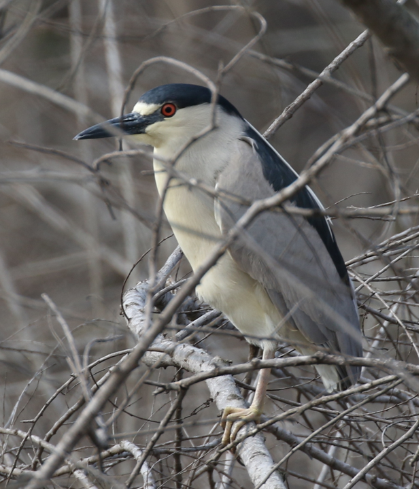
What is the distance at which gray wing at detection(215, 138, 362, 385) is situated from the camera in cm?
253

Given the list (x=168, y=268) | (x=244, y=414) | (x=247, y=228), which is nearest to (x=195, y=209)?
(x=247, y=228)

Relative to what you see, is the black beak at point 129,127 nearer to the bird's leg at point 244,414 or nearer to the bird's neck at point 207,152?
the bird's neck at point 207,152

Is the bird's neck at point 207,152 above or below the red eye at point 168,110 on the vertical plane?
below

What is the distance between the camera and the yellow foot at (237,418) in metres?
2.29

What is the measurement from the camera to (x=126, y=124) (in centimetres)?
262

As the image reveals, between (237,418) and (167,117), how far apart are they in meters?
1.39

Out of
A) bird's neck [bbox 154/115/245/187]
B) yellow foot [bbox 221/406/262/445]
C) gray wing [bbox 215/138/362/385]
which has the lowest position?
yellow foot [bbox 221/406/262/445]

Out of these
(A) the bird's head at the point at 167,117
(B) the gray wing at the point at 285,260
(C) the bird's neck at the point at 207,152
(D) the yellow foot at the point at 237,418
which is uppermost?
(A) the bird's head at the point at 167,117

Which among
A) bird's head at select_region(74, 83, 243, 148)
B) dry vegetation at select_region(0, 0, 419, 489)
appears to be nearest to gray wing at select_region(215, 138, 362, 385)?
dry vegetation at select_region(0, 0, 419, 489)

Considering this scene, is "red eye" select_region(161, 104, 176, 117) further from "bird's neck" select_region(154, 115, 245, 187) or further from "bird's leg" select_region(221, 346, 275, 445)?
"bird's leg" select_region(221, 346, 275, 445)

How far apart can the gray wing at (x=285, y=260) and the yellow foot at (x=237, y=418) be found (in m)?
0.46

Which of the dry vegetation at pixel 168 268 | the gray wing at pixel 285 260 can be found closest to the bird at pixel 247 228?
the gray wing at pixel 285 260

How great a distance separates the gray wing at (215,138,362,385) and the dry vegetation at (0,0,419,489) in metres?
0.14

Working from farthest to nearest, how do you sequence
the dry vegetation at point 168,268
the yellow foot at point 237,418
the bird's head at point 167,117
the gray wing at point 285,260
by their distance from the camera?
the bird's head at point 167,117 → the gray wing at point 285,260 → the yellow foot at point 237,418 → the dry vegetation at point 168,268
